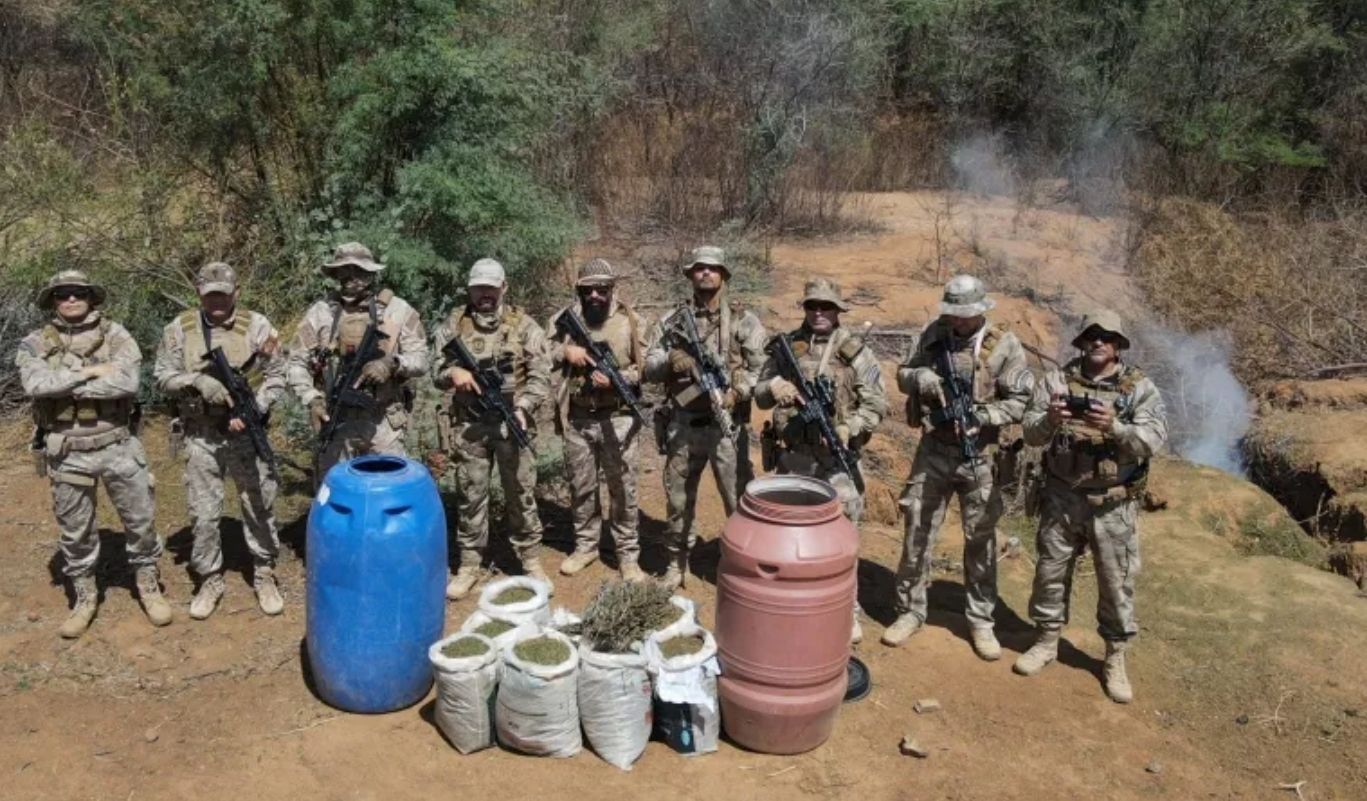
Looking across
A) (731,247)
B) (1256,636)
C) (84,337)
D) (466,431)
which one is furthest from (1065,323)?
(84,337)

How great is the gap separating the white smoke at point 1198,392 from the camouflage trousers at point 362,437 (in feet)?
25.3

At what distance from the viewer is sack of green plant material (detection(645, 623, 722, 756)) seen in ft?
16.0

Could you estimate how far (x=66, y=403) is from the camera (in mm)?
5781

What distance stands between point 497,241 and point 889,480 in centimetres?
445

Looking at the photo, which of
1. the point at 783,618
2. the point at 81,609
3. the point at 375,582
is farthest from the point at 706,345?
the point at 81,609

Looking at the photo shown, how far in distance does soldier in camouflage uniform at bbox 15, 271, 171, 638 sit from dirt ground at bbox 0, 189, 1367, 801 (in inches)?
16.2

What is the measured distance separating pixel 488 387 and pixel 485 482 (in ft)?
2.19

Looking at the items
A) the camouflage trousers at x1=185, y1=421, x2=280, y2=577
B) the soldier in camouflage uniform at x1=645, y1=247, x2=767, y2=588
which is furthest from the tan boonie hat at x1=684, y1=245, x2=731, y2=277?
the camouflage trousers at x1=185, y1=421, x2=280, y2=577

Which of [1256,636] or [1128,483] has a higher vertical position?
[1128,483]

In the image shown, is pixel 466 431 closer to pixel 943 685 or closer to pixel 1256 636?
pixel 943 685

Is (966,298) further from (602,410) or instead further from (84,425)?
(84,425)

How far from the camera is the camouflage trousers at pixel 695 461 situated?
6.46 metres

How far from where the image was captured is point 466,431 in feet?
21.2

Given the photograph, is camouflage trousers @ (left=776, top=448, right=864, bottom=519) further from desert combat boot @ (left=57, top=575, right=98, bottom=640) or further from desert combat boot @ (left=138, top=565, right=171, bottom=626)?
desert combat boot @ (left=57, top=575, right=98, bottom=640)
